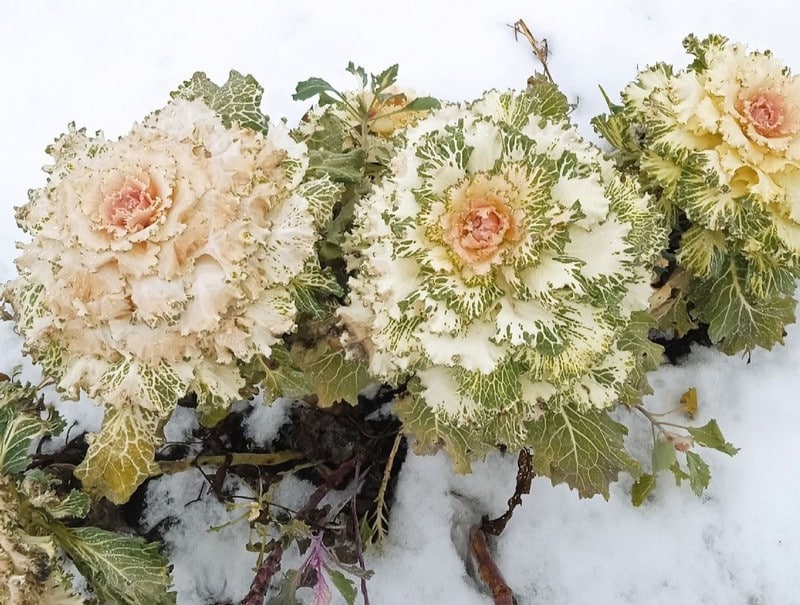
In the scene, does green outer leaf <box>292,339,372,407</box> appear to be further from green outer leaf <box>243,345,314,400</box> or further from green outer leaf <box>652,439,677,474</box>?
green outer leaf <box>652,439,677,474</box>

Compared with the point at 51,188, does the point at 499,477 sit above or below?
below

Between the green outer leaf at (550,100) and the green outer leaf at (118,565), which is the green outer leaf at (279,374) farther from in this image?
the green outer leaf at (550,100)

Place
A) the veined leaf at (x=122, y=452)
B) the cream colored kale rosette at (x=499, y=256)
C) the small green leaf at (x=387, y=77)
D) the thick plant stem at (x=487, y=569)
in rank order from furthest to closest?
the thick plant stem at (x=487, y=569)
the small green leaf at (x=387, y=77)
the veined leaf at (x=122, y=452)
the cream colored kale rosette at (x=499, y=256)

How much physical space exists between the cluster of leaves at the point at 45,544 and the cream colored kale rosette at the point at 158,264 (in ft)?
0.21

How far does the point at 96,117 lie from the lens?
4.33ft

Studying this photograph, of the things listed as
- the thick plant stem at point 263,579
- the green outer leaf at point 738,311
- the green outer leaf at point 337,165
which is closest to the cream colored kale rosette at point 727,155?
the green outer leaf at point 738,311

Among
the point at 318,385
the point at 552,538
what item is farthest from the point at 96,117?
the point at 552,538

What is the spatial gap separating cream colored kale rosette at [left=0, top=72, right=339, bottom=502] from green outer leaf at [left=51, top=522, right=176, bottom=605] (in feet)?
0.23

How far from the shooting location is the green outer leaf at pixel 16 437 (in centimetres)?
81

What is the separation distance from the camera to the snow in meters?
1.13

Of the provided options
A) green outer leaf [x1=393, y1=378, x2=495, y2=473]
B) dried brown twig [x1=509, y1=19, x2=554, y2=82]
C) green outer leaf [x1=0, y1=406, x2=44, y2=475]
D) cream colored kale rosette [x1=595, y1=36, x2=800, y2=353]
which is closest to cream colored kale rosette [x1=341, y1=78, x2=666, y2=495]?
green outer leaf [x1=393, y1=378, x2=495, y2=473]

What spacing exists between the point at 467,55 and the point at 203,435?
2.83 ft

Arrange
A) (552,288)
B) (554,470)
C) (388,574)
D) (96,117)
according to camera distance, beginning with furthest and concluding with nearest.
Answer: (96,117) → (388,574) → (554,470) → (552,288)

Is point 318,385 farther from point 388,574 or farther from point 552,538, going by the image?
point 552,538
